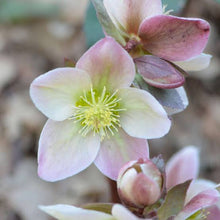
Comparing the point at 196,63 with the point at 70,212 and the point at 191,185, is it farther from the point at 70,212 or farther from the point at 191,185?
the point at 70,212

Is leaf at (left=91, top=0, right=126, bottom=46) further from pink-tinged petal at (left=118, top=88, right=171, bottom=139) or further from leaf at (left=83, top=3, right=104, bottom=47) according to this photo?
leaf at (left=83, top=3, right=104, bottom=47)

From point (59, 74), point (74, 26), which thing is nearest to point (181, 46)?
point (59, 74)

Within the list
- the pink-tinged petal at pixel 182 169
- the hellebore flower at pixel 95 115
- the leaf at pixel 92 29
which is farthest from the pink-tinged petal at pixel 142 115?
the leaf at pixel 92 29

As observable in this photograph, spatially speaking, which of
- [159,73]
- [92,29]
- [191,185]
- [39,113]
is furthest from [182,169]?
[39,113]

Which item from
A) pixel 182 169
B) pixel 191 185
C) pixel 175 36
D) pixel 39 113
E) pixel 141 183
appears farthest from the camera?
pixel 39 113

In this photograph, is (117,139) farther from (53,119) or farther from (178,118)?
(178,118)

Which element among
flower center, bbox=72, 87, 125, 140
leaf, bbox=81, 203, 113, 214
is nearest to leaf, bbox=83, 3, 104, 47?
flower center, bbox=72, 87, 125, 140
